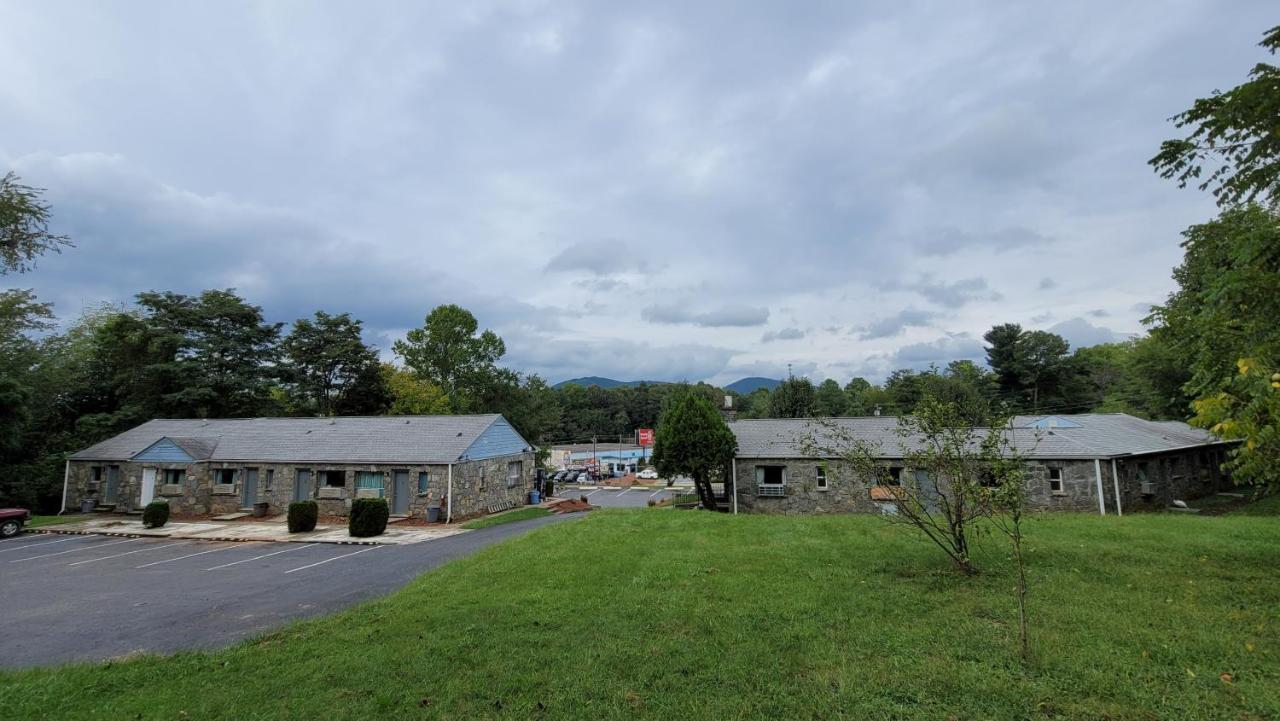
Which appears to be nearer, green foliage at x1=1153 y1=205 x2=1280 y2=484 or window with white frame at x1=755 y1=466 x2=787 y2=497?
green foliage at x1=1153 y1=205 x2=1280 y2=484

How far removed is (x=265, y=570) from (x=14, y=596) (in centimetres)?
453

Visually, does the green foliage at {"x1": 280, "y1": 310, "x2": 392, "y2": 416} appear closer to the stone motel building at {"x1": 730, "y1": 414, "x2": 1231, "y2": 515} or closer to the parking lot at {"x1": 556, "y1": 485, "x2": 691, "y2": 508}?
the parking lot at {"x1": 556, "y1": 485, "x2": 691, "y2": 508}

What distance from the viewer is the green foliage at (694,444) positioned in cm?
2450

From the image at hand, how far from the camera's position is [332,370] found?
4400cm

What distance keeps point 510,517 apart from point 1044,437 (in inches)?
916

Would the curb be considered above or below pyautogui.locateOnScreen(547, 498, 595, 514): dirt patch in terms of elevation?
above

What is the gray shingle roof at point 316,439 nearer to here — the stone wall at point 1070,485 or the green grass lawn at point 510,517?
the green grass lawn at point 510,517

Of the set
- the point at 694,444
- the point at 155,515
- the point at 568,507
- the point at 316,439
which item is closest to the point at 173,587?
the point at 155,515

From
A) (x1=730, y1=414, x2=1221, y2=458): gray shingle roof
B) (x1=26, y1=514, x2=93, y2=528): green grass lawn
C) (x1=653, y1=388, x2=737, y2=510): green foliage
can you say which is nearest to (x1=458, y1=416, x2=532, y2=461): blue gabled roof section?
(x1=653, y1=388, x2=737, y2=510): green foliage

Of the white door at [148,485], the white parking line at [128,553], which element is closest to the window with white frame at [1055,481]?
the white parking line at [128,553]

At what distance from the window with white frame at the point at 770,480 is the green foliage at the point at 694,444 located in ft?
4.93

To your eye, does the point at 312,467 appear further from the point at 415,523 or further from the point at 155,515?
the point at 415,523

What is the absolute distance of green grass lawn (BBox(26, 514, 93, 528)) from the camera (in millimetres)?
23422

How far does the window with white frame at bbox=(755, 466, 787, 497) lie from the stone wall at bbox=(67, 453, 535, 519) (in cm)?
1269
